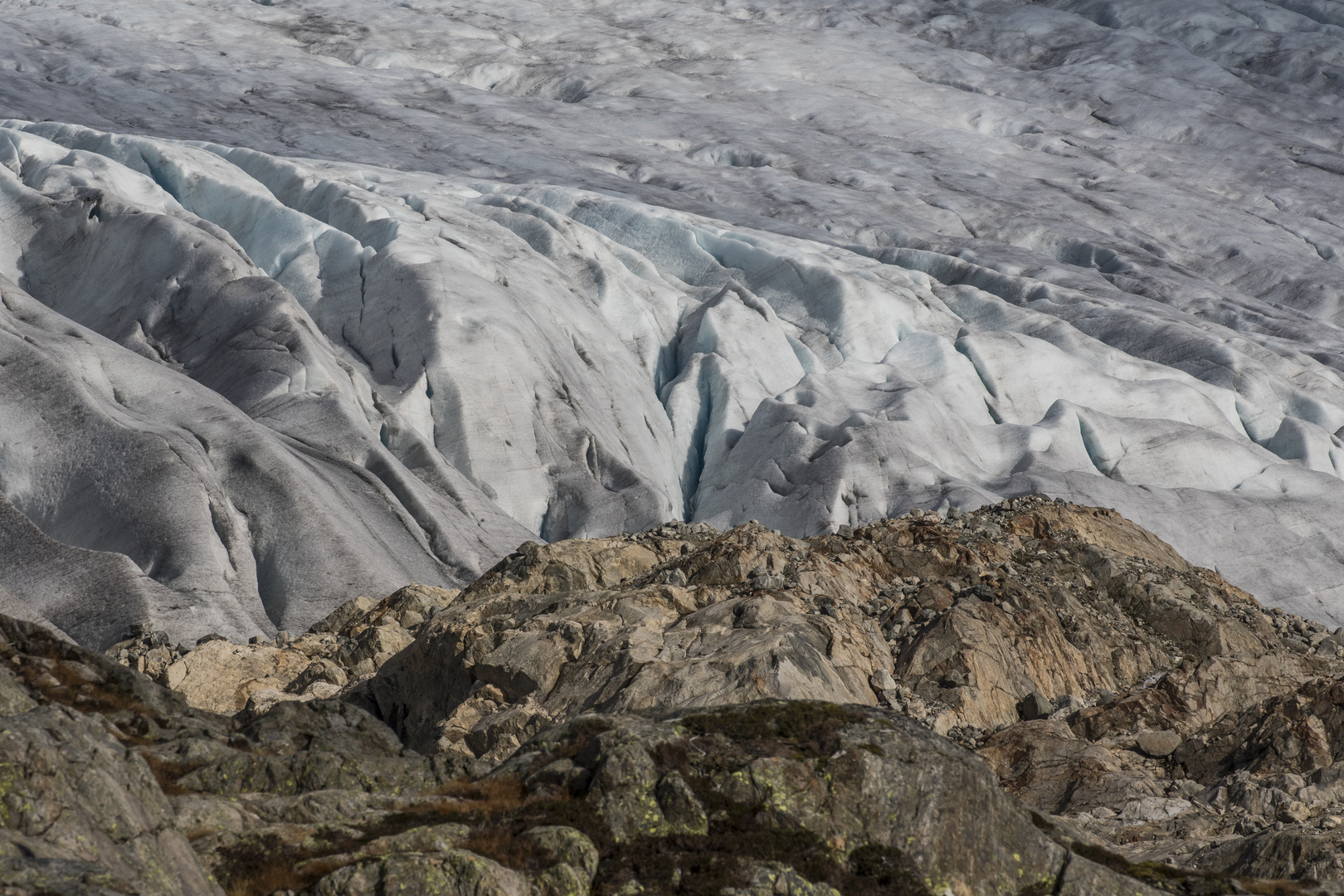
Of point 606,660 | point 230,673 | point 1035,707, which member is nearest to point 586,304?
point 230,673

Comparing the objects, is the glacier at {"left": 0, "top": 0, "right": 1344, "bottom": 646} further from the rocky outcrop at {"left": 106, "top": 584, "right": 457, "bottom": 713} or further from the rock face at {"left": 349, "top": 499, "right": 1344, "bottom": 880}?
the rock face at {"left": 349, "top": 499, "right": 1344, "bottom": 880}

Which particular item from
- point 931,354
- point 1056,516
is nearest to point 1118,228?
Result: point 931,354

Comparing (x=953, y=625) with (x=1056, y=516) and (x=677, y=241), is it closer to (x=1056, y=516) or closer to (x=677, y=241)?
(x=1056, y=516)

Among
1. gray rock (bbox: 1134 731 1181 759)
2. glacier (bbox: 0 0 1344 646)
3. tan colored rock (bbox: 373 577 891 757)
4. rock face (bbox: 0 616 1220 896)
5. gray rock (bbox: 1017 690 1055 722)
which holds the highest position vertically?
rock face (bbox: 0 616 1220 896)

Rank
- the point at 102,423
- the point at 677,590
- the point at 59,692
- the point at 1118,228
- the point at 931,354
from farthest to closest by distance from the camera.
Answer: the point at 1118,228 → the point at 931,354 → the point at 102,423 → the point at 677,590 → the point at 59,692

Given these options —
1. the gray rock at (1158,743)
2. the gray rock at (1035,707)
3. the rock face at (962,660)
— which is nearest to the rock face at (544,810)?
the rock face at (962,660)

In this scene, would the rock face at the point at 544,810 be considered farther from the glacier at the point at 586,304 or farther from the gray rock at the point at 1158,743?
the glacier at the point at 586,304

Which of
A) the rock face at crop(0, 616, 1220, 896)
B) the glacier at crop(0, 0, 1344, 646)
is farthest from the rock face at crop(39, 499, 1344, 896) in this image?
the glacier at crop(0, 0, 1344, 646)

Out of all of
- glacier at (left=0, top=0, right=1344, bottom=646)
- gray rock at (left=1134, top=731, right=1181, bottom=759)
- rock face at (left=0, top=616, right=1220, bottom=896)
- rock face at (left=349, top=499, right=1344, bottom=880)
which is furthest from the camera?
glacier at (left=0, top=0, right=1344, bottom=646)

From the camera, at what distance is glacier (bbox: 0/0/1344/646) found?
1646 inches

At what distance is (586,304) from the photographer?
209ft

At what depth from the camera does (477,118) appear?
9450cm

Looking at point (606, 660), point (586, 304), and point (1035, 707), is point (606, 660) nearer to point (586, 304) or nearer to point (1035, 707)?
point (1035, 707)

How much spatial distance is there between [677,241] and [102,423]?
38.9 m
